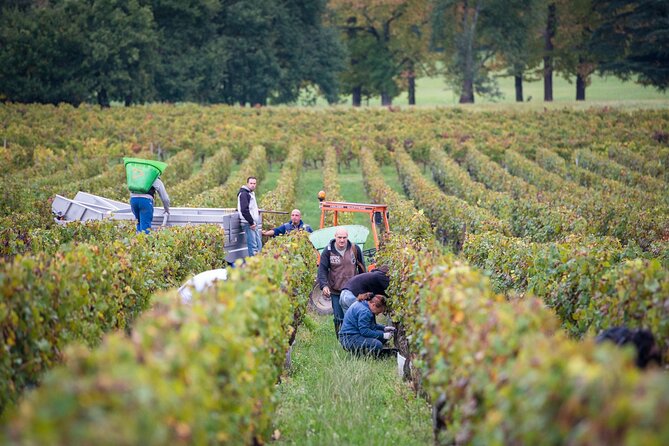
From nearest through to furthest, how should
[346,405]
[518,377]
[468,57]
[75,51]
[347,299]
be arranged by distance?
[518,377], [346,405], [347,299], [75,51], [468,57]

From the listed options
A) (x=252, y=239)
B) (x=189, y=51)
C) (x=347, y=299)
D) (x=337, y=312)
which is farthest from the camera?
(x=189, y=51)

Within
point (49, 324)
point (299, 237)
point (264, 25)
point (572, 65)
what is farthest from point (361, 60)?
point (49, 324)

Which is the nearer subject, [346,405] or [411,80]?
[346,405]

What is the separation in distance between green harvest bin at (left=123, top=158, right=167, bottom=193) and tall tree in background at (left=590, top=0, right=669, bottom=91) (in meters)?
48.5

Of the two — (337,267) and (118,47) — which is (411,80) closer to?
(118,47)

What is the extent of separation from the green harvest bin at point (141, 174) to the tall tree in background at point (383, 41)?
215ft

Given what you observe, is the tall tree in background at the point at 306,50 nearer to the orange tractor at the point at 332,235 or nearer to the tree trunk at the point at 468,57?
the tree trunk at the point at 468,57

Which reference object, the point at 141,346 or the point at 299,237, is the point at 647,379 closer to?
the point at 141,346

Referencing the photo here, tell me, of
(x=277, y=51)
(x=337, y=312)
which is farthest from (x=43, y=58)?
(x=337, y=312)

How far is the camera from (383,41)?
271 feet

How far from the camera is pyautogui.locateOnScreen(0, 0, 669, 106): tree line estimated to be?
5628cm

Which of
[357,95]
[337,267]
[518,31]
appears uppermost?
[518,31]

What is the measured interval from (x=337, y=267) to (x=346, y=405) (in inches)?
155

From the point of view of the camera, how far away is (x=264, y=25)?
234ft
